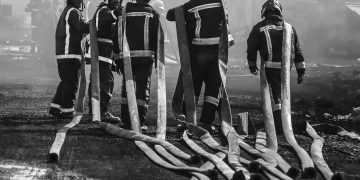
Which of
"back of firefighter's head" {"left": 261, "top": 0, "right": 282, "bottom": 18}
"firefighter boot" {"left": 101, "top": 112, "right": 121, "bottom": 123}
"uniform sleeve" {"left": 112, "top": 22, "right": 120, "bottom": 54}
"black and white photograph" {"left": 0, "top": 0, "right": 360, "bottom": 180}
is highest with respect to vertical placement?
"back of firefighter's head" {"left": 261, "top": 0, "right": 282, "bottom": 18}

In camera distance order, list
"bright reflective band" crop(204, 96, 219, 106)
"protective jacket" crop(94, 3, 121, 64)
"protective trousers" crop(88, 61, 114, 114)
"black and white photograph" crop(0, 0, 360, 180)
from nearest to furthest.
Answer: "black and white photograph" crop(0, 0, 360, 180) → "bright reflective band" crop(204, 96, 219, 106) → "protective jacket" crop(94, 3, 121, 64) → "protective trousers" crop(88, 61, 114, 114)

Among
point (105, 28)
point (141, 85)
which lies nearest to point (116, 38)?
point (141, 85)

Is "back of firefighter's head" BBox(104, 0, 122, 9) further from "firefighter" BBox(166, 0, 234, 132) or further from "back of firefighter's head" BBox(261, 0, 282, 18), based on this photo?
"back of firefighter's head" BBox(261, 0, 282, 18)

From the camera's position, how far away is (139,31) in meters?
8.86

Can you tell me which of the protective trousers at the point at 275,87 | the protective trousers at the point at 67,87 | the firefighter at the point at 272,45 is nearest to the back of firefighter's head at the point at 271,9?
the firefighter at the point at 272,45

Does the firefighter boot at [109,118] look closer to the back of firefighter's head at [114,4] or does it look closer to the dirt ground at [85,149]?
the dirt ground at [85,149]

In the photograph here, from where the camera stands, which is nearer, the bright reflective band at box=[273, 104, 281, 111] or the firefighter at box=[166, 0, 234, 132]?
the firefighter at box=[166, 0, 234, 132]

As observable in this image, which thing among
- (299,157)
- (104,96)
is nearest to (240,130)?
(299,157)

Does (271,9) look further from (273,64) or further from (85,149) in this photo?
(85,149)

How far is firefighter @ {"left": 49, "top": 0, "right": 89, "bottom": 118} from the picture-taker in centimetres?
1005

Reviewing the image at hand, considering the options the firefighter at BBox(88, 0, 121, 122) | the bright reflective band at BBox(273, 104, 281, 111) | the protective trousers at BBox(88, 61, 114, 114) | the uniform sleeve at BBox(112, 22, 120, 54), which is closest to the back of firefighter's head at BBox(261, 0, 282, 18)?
the bright reflective band at BBox(273, 104, 281, 111)

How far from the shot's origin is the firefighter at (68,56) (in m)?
10.0

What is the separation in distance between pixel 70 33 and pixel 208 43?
7.95 feet

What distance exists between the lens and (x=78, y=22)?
9961mm
